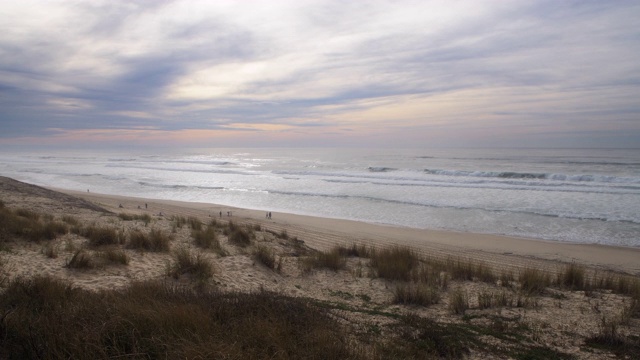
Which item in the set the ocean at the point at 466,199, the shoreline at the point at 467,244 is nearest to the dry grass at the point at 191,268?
the shoreline at the point at 467,244

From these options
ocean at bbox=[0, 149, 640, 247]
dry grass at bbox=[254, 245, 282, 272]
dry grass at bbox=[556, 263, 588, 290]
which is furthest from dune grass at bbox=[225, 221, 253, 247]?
ocean at bbox=[0, 149, 640, 247]

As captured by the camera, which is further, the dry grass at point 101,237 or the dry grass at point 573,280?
the dry grass at point 101,237

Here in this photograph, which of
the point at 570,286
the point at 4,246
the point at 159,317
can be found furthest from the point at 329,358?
the point at 4,246

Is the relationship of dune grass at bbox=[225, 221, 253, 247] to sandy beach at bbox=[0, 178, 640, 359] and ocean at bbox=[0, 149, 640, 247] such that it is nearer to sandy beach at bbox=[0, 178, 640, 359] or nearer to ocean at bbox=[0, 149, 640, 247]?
sandy beach at bbox=[0, 178, 640, 359]

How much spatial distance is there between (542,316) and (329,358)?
158 inches

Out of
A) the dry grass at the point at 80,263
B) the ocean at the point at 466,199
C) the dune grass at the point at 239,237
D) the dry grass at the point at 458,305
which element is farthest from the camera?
the ocean at the point at 466,199

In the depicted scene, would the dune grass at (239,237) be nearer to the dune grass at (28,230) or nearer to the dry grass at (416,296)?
the dune grass at (28,230)

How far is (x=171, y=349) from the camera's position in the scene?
3363mm

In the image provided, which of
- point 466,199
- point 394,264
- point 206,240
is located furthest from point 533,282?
point 466,199

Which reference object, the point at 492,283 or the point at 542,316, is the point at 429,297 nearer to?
the point at 542,316

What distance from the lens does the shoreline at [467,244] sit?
11.6 metres

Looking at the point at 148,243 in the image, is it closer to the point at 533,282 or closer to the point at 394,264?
the point at 394,264

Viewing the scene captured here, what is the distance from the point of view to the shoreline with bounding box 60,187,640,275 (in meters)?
11.6

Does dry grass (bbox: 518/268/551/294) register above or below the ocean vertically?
below
